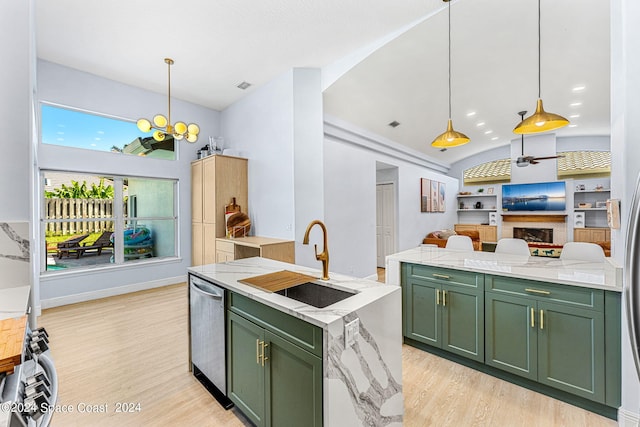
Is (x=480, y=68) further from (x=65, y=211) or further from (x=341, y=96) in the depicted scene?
(x=65, y=211)

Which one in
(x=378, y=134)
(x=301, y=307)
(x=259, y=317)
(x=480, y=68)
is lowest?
(x=259, y=317)

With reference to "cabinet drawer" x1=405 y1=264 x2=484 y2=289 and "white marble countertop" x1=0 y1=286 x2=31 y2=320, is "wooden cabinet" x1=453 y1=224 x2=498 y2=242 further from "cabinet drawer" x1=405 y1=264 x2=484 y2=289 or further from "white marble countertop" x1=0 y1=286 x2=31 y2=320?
"white marble countertop" x1=0 y1=286 x2=31 y2=320

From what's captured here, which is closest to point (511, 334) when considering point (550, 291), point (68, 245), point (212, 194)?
point (550, 291)

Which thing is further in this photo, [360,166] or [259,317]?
[360,166]

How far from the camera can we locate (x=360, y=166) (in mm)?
5164

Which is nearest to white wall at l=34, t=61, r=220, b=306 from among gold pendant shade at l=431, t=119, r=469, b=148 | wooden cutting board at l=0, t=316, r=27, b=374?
wooden cutting board at l=0, t=316, r=27, b=374

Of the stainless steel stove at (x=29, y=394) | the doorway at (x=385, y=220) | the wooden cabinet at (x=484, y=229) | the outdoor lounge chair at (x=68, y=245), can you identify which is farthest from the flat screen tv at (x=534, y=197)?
the outdoor lounge chair at (x=68, y=245)

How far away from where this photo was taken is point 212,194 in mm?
4668

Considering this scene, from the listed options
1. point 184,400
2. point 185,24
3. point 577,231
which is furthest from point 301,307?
point 577,231

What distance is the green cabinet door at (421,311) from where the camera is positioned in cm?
257

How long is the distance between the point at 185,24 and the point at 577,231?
34.8ft

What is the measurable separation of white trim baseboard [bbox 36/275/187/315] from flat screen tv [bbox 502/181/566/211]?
32.8 feet

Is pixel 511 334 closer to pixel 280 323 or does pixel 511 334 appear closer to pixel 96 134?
pixel 280 323

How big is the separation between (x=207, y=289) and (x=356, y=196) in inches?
139
